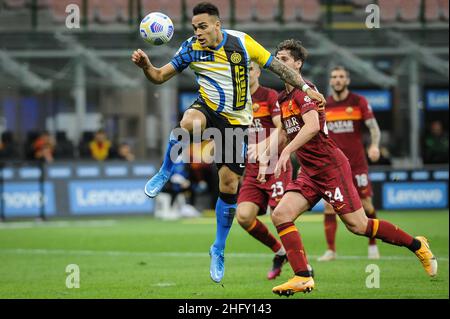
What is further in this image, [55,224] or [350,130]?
[55,224]

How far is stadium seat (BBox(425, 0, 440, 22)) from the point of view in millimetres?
27078

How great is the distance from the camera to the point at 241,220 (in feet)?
40.2

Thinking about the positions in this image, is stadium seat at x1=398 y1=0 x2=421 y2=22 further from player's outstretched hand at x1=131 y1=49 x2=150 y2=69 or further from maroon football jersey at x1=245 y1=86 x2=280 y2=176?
player's outstretched hand at x1=131 y1=49 x2=150 y2=69

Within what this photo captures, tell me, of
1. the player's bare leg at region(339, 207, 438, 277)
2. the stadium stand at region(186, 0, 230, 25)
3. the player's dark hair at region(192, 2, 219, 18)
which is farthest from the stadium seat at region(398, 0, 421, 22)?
the player's dark hair at region(192, 2, 219, 18)

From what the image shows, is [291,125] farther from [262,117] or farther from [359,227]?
[262,117]

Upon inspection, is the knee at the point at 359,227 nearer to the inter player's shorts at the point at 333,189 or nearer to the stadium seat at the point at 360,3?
the inter player's shorts at the point at 333,189

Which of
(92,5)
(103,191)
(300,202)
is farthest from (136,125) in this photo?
(300,202)

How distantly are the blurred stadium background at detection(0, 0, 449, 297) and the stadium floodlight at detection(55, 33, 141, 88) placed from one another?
0.12 feet

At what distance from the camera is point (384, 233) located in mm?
10078

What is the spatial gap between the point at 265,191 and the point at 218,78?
8.17ft

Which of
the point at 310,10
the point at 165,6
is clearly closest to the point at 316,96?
the point at 165,6

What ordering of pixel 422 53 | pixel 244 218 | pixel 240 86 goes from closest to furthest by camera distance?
pixel 240 86, pixel 244 218, pixel 422 53

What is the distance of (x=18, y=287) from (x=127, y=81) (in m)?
15.0

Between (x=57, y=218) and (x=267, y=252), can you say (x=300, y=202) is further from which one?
(x=57, y=218)
